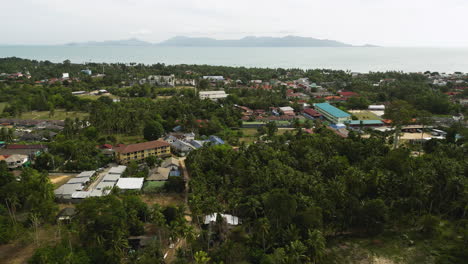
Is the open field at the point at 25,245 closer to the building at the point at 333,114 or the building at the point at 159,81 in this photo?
the building at the point at 333,114

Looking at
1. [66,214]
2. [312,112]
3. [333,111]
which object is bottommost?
[66,214]

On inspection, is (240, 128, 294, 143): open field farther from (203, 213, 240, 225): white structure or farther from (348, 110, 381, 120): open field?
(203, 213, 240, 225): white structure

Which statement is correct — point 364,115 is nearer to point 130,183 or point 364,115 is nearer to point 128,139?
point 128,139

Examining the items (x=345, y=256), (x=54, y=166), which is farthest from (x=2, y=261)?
(x=345, y=256)

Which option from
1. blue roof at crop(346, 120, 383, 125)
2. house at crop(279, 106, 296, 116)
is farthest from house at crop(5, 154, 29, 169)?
blue roof at crop(346, 120, 383, 125)

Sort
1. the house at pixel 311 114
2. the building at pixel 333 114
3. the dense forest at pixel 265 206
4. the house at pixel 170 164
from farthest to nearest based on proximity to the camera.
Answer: the house at pixel 311 114
the building at pixel 333 114
the house at pixel 170 164
the dense forest at pixel 265 206

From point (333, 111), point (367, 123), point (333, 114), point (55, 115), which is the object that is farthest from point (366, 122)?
point (55, 115)

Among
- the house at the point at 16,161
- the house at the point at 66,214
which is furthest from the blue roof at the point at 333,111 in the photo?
the house at the point at 16,161
